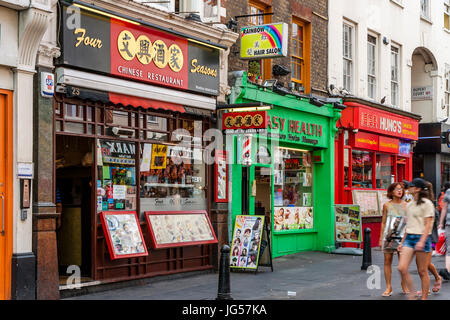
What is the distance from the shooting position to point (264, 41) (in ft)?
48.4

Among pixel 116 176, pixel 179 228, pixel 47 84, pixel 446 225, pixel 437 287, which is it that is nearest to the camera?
pixel 47 84

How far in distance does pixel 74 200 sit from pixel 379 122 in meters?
11.1

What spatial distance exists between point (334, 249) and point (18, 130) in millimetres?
10559

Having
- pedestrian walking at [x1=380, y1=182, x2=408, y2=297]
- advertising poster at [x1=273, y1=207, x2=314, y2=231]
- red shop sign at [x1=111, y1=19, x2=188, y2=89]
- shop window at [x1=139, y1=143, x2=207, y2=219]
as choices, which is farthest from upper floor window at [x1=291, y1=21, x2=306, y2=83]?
pedestrian walking at [x1=380, y1=182, x2=408, y2=297]

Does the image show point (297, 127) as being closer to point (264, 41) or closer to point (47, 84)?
point (264, 41)

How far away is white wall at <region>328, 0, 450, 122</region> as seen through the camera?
63.4 ft

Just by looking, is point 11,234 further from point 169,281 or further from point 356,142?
point 356,142

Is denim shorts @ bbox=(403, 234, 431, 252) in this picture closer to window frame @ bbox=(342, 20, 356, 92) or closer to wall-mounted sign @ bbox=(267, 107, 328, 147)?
wall-mounted sign @ bbox=(267, 107, 328, 147)

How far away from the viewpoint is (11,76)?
991 cm

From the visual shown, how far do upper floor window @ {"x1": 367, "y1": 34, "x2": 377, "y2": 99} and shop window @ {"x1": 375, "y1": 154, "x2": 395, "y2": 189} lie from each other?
81.0 inches

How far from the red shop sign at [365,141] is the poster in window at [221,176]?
247 inches

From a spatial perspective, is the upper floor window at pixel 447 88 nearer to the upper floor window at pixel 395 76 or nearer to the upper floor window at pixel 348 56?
the upper floor window at pixel 395 76

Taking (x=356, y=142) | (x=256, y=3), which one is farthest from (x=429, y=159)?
(x=256, y=3)

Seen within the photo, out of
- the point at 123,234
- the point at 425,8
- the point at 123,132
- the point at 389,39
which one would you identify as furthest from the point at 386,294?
the point at 425,8
